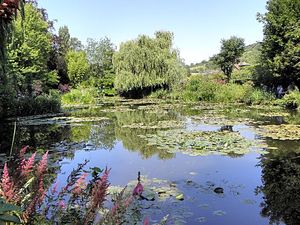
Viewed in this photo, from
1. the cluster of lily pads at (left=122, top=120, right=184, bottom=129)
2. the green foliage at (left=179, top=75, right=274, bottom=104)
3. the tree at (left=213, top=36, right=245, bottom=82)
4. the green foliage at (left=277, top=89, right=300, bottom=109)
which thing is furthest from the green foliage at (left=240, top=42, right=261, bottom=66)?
the cluster of lily pads at (left=122, top=120, right=184, bottom=129)

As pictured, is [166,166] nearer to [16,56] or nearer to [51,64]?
[16,56]

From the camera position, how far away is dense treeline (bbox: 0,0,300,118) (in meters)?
18.5

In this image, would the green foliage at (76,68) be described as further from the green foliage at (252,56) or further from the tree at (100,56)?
the green foliage at (252,56)

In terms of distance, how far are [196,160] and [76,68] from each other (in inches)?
1289

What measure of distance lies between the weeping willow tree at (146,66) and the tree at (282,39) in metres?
8.20

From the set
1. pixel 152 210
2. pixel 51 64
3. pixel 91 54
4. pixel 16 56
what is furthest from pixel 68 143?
pixel 91 54

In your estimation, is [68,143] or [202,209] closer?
[202,209]

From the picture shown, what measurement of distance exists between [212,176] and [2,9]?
500 centimetres

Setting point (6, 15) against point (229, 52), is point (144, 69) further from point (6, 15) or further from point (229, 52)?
point (6, 15)

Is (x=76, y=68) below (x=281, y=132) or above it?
above

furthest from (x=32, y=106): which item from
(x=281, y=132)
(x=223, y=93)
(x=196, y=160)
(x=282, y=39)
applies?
(x=282, y=39)

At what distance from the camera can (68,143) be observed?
923 cm

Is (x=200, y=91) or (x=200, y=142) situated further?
(x=200, y=91)

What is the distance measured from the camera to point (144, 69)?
1070 inches
